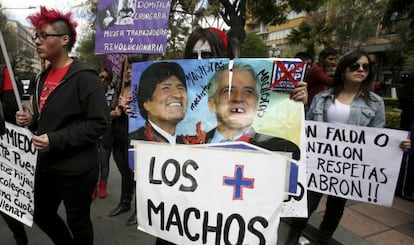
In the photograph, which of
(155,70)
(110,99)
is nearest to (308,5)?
(110,99)

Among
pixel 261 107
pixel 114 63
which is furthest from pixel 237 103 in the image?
pixel 114 63

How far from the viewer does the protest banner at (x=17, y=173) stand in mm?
2193

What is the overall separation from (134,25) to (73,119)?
4.15 ft

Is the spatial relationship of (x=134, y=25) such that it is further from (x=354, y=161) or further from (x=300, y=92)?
(x=354, y=161)

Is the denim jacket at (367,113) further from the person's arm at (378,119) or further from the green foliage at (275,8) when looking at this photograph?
the green foliage at (275,8)

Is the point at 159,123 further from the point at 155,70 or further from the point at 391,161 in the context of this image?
the point at 391,161

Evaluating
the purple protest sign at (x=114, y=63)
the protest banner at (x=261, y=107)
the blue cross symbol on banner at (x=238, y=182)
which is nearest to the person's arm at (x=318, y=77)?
the purple protest sign at (x=114, y=63)

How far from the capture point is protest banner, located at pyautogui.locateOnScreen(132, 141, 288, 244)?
1.51 metres

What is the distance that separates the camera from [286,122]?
1622mm

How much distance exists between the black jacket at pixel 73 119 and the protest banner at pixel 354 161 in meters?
1.60

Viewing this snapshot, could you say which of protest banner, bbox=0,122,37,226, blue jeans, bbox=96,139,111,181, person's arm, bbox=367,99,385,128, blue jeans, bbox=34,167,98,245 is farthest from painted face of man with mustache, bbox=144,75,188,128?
blue jeans, bbox=96,139,111,181

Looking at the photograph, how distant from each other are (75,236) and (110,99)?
223cm

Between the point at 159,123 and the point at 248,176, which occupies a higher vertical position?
the point at 159,123

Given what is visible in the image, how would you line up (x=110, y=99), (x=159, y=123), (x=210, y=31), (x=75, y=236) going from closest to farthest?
(x=159, y=123), (x=210, y=31), (x=75, y=236), (x=110, y=99)
